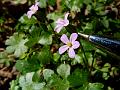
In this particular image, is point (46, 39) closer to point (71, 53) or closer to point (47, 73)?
point (47, 73)

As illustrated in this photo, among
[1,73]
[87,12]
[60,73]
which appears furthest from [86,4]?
[1,73]

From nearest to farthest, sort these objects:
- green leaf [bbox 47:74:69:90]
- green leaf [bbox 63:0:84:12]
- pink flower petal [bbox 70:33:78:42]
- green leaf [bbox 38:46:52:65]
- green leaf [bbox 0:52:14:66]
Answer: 1. pink flower petal [bbox 70:33:78:42]
2. green leaf [bbox 47:74:69:90]
3. green leaf [bbox 38:46:52:65]
4. green leaf [bbox 63:0:84:12]
5. green leaf [bbox 0:52:14:66]

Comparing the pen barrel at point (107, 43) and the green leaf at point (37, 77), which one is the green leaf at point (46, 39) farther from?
the pen barrel at point (107, 43)

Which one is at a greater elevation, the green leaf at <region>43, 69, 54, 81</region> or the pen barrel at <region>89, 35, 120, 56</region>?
the pen barrel at <region>89, 35, 120, 56</region>

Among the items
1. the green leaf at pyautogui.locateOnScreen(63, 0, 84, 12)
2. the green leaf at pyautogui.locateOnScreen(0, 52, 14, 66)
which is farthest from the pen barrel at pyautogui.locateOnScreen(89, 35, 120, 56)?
the green leaf at pyautogui.locateOnScreen(0, 52, 14, 66)

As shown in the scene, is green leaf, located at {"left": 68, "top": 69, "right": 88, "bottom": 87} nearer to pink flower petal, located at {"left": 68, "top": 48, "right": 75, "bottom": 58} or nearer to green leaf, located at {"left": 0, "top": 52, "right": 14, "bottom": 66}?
Result: pink flower petal, located at {"left": 68, "top": 48, "right": 75, "bottom": 58}

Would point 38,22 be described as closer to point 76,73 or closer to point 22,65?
point 22,65
